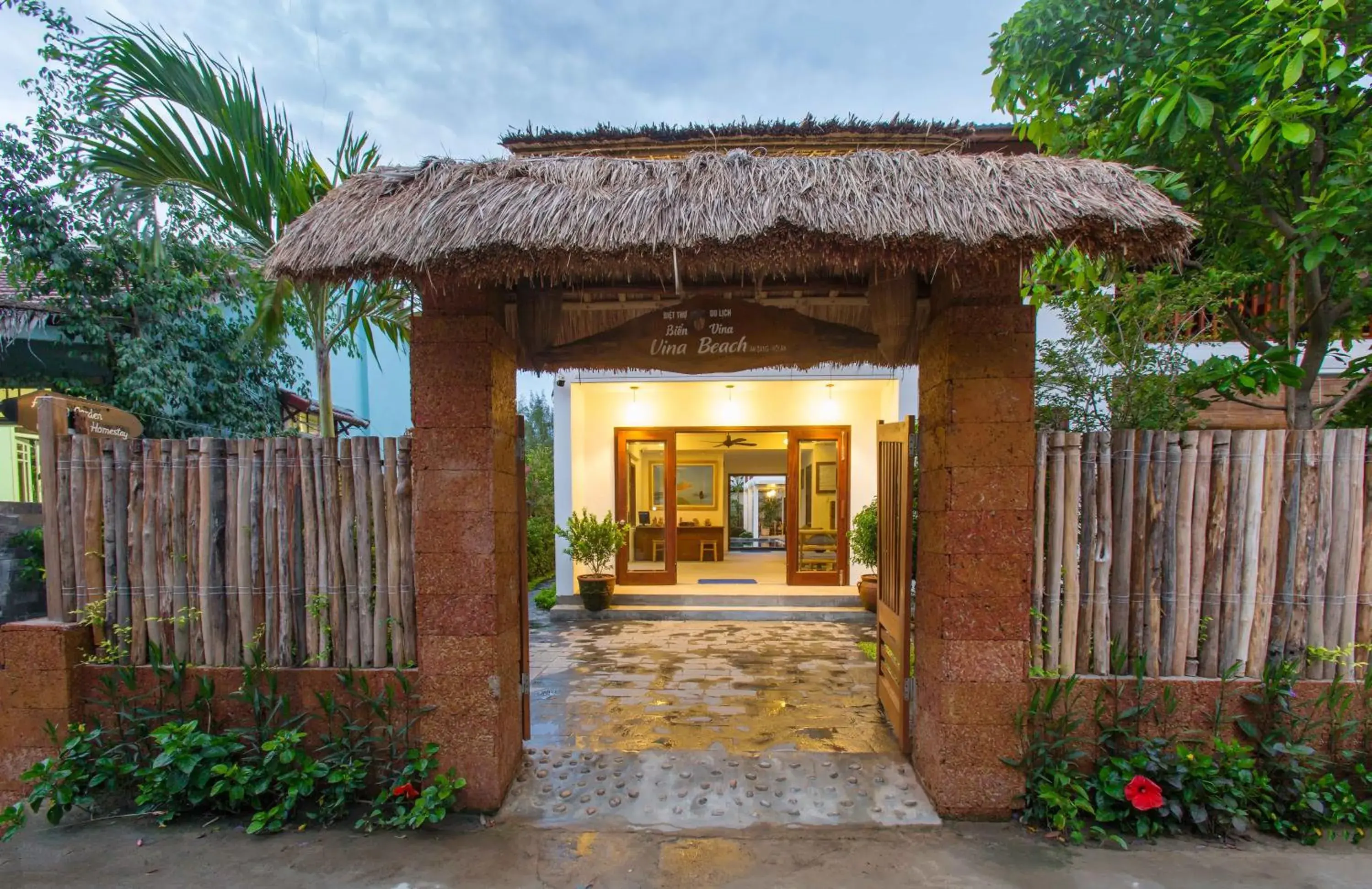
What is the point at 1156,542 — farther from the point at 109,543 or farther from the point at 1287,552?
the point at 109,543

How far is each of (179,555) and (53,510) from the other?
792 mm

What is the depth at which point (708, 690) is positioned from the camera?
4949 millimetres

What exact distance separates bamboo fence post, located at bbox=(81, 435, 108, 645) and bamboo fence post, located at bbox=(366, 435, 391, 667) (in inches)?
64.2

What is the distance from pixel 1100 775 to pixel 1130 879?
0.46m

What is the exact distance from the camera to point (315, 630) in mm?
3264

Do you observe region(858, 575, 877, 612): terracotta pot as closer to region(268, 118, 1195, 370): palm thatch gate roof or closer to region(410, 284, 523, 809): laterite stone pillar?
region(268, 118, 1195, 370): palm thatch gate roof

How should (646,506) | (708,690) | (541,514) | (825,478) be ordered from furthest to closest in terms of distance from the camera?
1. (541,514)
2. (646,506)
3. (825,478)
4. (708,690)

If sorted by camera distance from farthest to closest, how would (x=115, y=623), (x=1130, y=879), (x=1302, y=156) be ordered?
(x=1302, y=156), (x=115, y=623), (x=1130, y=879)

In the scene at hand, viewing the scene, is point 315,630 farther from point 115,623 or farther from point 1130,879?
point 1130,879

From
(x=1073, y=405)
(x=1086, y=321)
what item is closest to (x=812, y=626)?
(x=1073, y=405)

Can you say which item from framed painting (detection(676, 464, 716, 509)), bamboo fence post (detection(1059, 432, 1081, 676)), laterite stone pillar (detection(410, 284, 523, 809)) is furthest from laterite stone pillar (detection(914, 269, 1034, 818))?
framed painting (detection(676, 464, 716, 509))

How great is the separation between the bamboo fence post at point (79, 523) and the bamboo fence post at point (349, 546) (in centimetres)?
154

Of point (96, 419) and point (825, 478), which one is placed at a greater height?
point (96, 419)

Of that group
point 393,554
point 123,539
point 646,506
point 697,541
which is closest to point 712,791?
point 393,554
